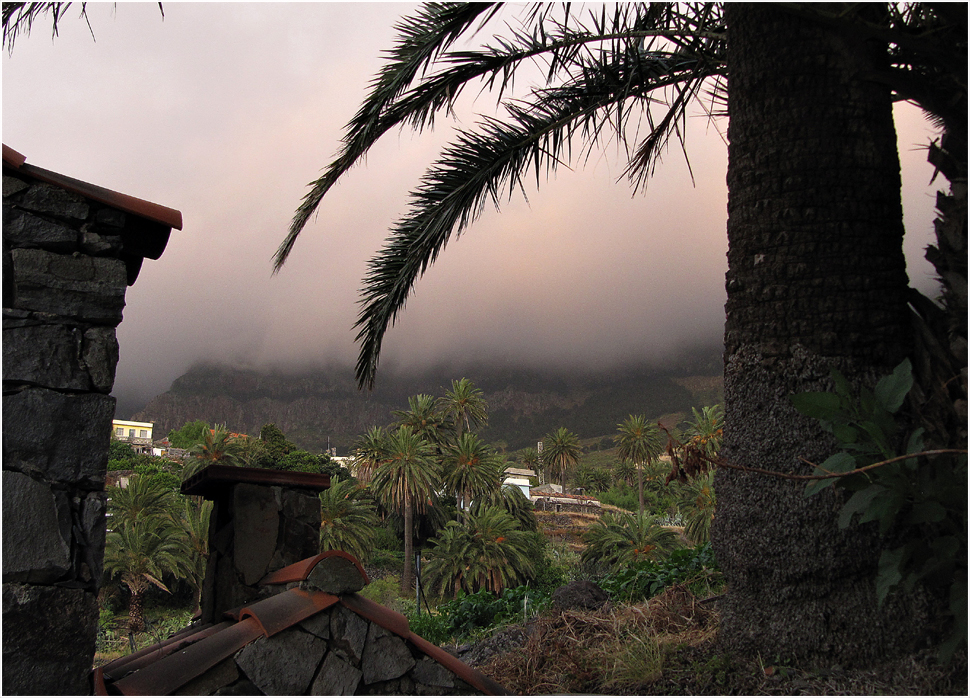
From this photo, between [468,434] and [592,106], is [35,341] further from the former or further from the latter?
[468,434]

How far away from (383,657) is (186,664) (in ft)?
2.70

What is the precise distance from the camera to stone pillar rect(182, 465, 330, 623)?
4402mm

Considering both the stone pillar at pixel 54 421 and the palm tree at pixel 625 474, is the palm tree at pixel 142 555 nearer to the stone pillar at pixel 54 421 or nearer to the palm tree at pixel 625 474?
the stone pillar at pixel 54 421

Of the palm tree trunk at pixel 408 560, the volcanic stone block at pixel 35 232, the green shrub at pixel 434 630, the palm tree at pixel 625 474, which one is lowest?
the palm tree trunk at pixel 408 560

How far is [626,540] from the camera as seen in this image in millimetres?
27875

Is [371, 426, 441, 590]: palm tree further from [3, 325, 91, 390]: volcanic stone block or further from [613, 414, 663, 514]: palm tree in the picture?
[3, 325, 91, 390]: volcanic stone block

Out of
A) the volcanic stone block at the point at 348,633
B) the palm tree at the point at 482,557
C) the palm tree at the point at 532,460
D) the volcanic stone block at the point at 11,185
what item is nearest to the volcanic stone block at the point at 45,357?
the volcanic stone block at the point at 11,185

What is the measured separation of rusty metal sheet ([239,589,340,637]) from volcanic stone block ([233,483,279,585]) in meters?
1.34

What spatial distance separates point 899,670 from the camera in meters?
3.07

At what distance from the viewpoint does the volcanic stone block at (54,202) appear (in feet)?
9.11

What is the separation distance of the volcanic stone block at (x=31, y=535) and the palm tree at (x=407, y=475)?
35035 mm

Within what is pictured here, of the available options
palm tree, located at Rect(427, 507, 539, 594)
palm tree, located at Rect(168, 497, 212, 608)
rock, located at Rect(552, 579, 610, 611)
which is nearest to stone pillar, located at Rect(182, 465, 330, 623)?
rock, located at Rect(552, 579, 610, 611)

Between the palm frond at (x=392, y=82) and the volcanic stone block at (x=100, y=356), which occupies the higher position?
the palm frond at (x=392, y=82)

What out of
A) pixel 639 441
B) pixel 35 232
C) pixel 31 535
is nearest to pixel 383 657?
pixel 31 535
